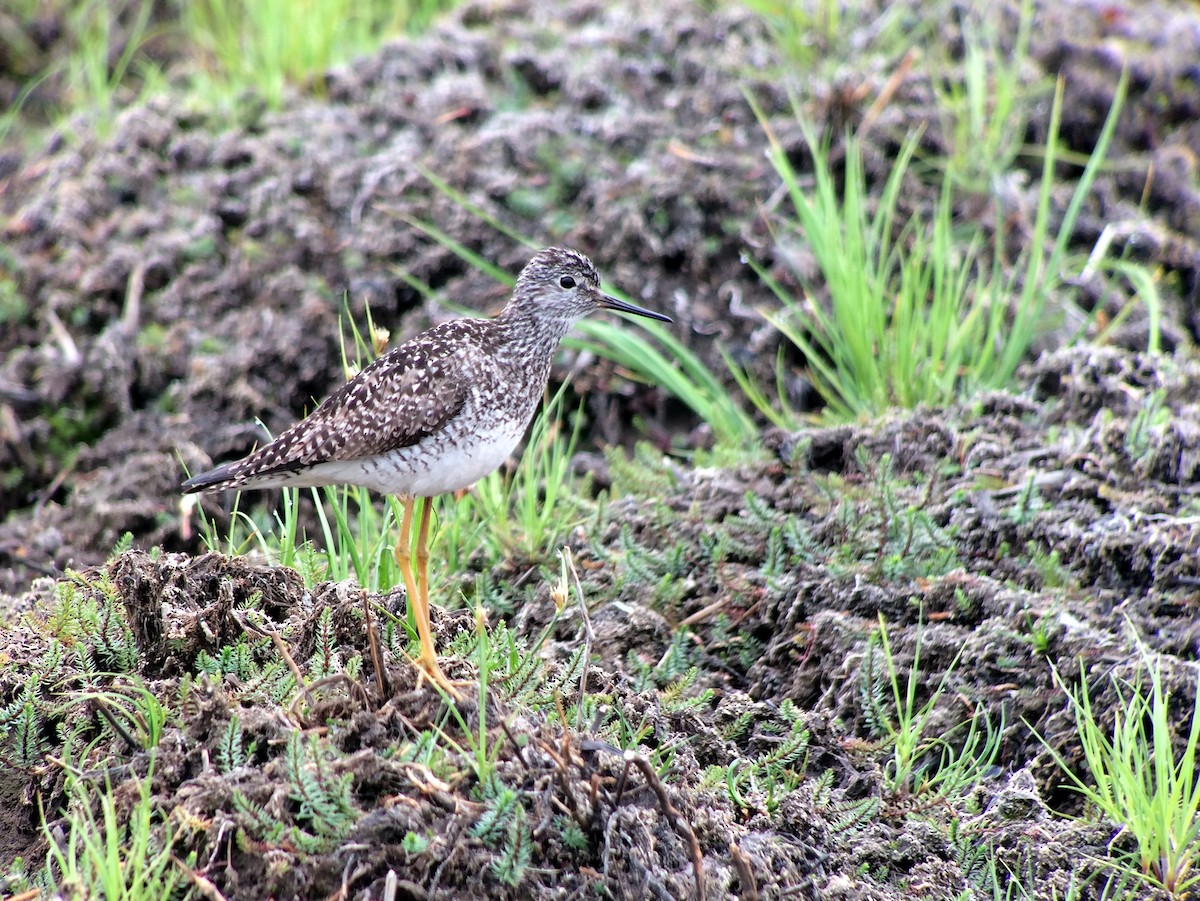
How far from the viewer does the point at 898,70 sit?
24.9ft

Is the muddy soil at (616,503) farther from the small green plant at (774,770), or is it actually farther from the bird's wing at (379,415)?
the bird's wing at (379,415)

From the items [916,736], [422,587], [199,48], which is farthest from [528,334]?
[199,48]

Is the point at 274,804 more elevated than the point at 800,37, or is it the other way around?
the point at 800,37

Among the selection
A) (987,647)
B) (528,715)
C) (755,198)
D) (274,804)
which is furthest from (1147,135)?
(274,804)

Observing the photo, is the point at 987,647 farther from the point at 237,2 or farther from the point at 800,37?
the point at 237,2

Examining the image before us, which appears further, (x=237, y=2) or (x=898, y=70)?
(x=237, y=2)

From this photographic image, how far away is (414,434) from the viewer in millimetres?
4133

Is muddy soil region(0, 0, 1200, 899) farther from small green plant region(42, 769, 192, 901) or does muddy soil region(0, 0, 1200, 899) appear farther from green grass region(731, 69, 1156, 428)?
green grass region(731, 69, 1156, 428)

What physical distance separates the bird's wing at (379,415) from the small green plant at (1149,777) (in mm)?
2101

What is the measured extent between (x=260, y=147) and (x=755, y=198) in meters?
2.71

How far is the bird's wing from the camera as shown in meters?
4.11

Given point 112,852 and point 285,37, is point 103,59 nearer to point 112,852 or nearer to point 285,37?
point 285,37

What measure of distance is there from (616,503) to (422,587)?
1488 mm

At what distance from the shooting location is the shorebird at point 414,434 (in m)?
4.09
